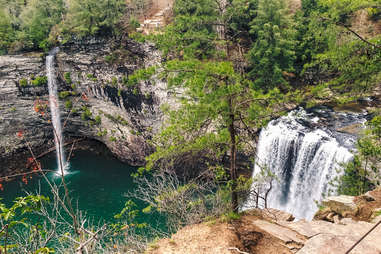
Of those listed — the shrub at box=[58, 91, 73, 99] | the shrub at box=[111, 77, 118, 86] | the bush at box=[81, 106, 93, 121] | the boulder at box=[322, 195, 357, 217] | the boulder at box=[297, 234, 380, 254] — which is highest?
the shrub at box=[111, 77, 118, 86]

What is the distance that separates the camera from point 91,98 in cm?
2355

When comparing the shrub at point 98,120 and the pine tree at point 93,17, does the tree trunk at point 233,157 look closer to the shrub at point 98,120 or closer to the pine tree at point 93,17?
the pine tree at point 93,17

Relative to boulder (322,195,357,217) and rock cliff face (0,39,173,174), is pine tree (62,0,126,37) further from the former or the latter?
boulder (322,195,357,217)

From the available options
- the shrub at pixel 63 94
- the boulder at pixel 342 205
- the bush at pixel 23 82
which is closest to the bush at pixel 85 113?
the shrub at pixel 63 94

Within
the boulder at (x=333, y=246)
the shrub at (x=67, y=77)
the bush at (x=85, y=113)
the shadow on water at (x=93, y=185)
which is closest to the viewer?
the boulder at (x=333, y=246)

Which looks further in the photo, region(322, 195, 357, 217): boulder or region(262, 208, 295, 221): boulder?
region(262, 208, 295, 221): boulder

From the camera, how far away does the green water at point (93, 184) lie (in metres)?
18.7

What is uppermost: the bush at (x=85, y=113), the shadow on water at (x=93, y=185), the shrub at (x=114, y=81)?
the shrub at (x=114, y=81)

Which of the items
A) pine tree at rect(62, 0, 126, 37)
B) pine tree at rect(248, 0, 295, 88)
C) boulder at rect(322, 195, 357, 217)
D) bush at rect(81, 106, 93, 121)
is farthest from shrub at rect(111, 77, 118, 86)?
boulder at rect(322, 195, 357, 217)

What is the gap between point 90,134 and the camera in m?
25.4

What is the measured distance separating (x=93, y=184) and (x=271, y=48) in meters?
16.7

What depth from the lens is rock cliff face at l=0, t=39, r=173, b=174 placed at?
21328 millimetres

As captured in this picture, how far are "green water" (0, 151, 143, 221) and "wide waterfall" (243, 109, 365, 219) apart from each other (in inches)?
381

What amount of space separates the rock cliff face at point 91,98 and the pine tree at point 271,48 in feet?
23.1
